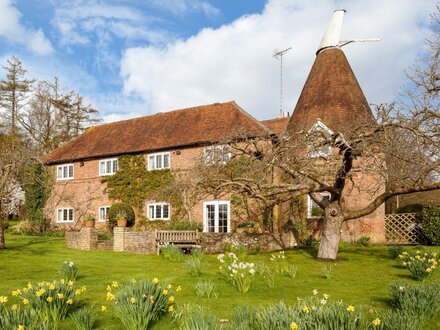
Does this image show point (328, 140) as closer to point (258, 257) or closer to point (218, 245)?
point (258, 257)

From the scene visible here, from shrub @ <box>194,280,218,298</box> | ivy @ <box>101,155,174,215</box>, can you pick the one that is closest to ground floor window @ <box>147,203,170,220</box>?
ivy @ <box>101,155,174,215</box>

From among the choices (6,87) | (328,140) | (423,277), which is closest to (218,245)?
(328,140)

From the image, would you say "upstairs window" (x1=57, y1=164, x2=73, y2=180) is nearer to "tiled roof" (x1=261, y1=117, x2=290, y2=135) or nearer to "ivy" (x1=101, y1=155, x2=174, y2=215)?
"ivy" (x1=101, y1=155, x2=174, y2=215)

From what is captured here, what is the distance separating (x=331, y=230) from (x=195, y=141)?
12.6m

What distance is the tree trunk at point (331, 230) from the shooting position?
50.4 ft

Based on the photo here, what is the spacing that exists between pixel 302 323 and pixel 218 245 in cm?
1530

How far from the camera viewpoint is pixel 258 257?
17172mm

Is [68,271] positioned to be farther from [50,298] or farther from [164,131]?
[164,131]

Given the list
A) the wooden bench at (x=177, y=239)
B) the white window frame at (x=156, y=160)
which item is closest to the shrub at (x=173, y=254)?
the wooden bench at (x=177, y=239)

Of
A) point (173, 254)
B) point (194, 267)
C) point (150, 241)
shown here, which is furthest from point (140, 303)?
point (150, 241)

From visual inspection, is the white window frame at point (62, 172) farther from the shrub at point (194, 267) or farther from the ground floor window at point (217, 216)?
the shrub at point (194, 267)

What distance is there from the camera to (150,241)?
64.0 ft

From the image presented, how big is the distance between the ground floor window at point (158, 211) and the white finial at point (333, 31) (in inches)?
564

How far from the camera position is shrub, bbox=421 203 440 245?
67.8 feet
